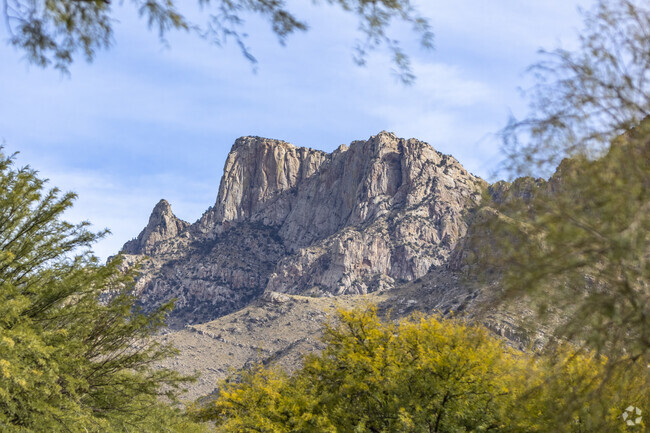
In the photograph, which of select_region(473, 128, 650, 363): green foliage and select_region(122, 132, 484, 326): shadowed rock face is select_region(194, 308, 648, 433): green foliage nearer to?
select_region(473, 128, 650, 363): green foliage

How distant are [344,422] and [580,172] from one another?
1193 cm

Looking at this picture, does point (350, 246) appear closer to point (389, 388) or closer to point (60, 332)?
point (389, 388)

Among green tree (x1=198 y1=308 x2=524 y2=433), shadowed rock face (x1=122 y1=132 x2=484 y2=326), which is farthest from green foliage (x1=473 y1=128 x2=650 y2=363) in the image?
shadowed rock face (x1=122 y1=132 x2=484 y2=326)

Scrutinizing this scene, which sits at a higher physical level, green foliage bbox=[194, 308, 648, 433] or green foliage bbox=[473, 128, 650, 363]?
green foliage bbox=[473, 128, 650, 363]

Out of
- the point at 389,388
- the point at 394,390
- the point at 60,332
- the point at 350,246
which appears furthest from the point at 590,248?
the point at 350,246

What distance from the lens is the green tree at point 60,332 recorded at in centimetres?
935

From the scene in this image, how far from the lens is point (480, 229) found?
6.67 meters

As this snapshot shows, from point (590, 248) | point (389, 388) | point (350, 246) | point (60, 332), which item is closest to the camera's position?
point (590, 248)

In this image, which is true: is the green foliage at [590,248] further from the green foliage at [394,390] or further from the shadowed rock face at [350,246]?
the shadowed rock face at [350,246]

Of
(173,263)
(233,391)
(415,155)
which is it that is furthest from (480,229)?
(173,263)

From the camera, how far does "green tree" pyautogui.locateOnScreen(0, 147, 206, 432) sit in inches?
368

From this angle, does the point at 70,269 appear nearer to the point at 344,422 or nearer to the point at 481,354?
the point at 344,422

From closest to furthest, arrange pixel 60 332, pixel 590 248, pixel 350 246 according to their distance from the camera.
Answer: pixel 590 248, pixel 60 332, pixel 350 246

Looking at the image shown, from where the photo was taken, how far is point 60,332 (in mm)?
10328
